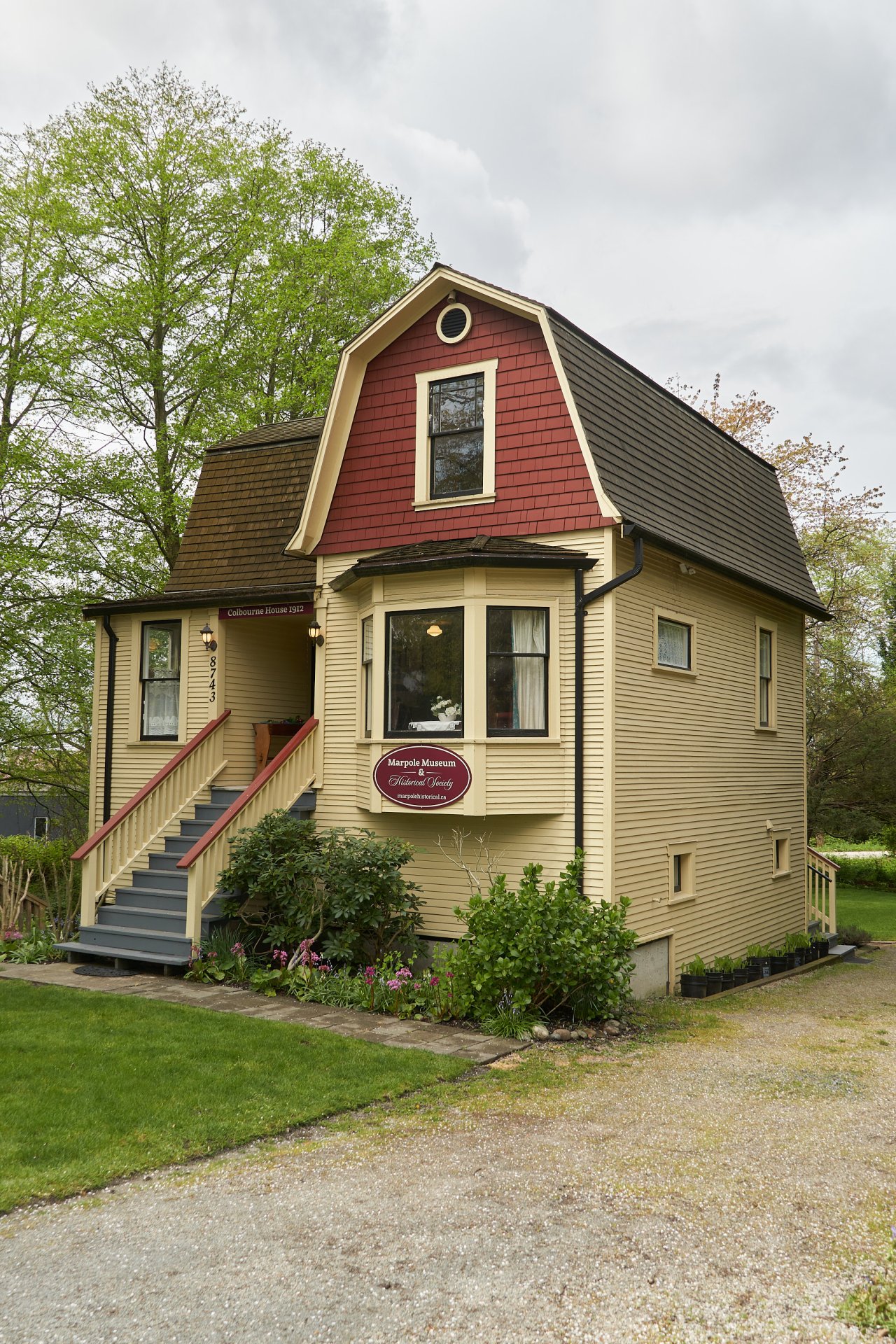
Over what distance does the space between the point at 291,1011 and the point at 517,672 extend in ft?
14.0

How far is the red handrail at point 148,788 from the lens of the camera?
12.2 m

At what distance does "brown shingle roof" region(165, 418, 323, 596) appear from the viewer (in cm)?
1471

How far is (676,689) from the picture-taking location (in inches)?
500

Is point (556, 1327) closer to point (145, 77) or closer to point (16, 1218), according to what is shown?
point (16, 1218)

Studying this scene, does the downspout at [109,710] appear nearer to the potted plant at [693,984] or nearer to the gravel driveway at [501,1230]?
the potted plant at [693,984]

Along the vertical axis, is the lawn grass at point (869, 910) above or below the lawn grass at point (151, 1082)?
below

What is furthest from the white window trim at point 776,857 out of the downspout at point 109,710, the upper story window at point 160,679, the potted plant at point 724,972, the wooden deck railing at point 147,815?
the downspout at point 109,710

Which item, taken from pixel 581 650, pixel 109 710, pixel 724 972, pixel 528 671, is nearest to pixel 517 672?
pixel 528 671

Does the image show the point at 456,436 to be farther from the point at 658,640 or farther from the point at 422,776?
Result: the point at 422,776

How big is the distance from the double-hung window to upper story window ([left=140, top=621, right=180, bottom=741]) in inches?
225

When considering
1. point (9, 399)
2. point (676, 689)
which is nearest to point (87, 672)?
point (9, 399)

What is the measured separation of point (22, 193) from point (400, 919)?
18.8 m

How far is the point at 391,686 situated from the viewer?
459 inches

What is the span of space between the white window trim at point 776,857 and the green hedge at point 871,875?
61.9 ft
